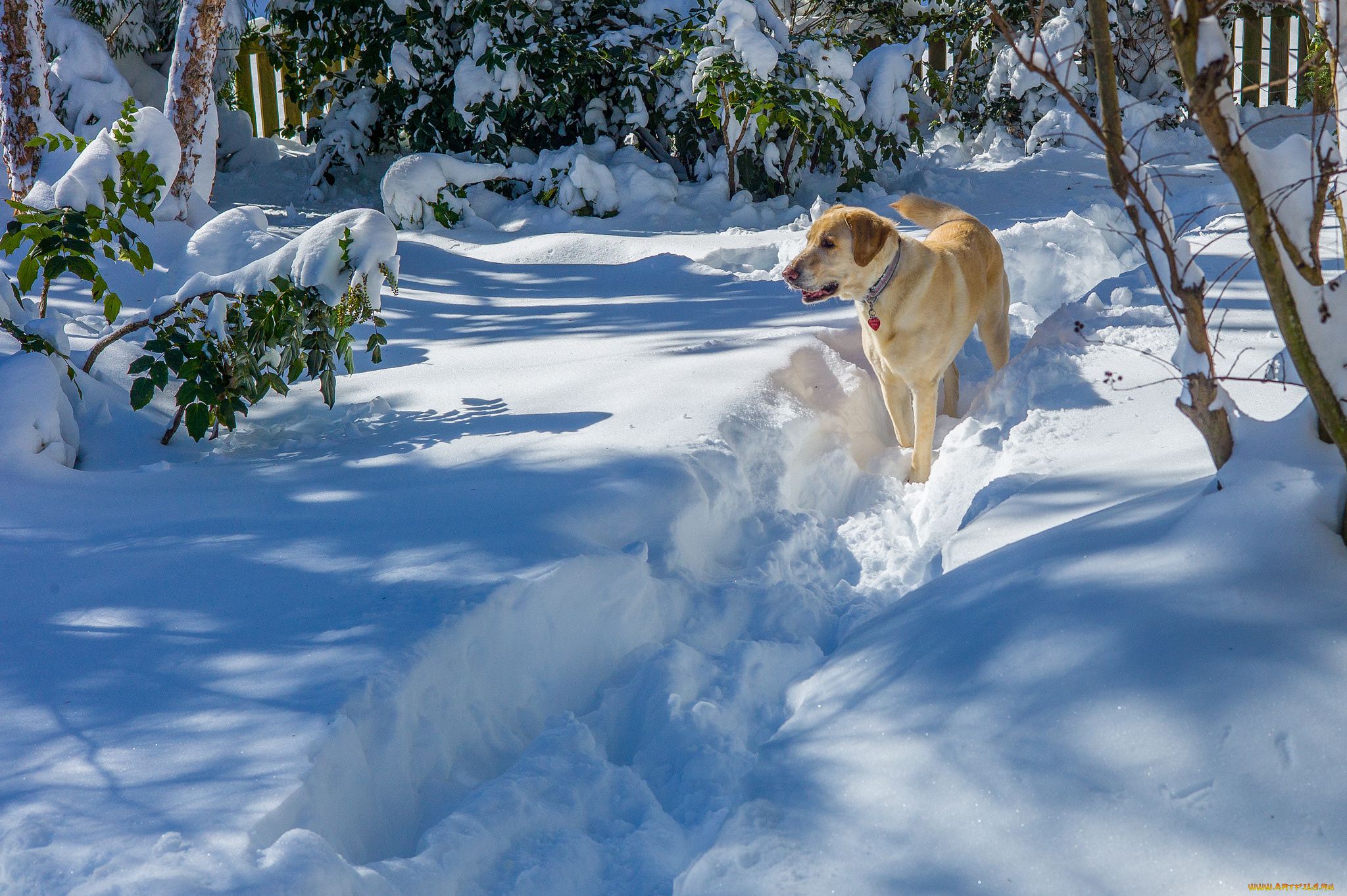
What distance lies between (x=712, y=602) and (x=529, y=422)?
1067mm

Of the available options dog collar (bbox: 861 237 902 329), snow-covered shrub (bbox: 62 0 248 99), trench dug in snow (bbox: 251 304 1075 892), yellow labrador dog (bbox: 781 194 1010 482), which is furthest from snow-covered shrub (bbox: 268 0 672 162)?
trench dug in snow (bbox: 251 304 1075 892)

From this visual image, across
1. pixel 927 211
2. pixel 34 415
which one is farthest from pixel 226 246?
pixel 927 211

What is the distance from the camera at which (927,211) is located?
13.3 ft

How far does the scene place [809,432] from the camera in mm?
3307

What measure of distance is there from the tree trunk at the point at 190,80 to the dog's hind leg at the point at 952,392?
4.79m

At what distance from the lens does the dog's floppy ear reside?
3174 mm

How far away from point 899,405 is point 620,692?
2018 mm

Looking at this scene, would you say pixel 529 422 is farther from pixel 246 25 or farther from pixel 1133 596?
pixel 246 25

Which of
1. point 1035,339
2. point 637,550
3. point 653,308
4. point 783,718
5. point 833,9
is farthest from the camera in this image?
point 833,9

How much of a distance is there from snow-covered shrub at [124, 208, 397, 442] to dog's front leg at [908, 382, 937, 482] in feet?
6.47

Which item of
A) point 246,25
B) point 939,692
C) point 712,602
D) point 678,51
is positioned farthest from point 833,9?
point 939,692

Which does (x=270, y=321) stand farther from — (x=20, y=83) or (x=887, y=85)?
(x=887, y=85)

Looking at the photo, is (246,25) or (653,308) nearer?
(653,308)

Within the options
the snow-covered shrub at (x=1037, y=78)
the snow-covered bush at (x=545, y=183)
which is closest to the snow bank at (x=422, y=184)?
the snow-covered bush at (x=545, y=183)
